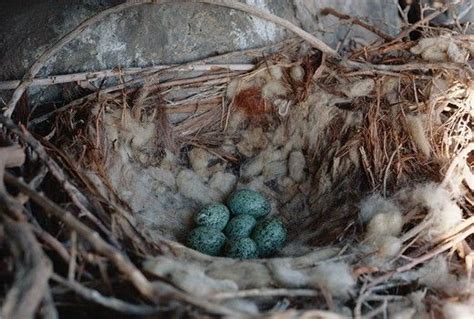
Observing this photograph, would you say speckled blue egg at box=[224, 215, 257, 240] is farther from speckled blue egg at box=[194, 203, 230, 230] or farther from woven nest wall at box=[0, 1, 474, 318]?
woven nest wall at box=[0, 1, 474, 318]

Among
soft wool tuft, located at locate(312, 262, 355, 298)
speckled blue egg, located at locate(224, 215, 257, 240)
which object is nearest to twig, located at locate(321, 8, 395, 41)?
speckled blue egg, located at locate(224, 215, 257, 240)

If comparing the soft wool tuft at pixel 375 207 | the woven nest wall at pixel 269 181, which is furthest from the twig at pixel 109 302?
the soft wool tuft at pixel 375 207

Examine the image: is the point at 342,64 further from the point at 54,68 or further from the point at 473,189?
the point at 54,68

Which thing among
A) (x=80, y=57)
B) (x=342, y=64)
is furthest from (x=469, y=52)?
(x=80, y=57)

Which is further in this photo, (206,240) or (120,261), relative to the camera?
(206,240)

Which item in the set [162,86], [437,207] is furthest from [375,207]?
[162,86]

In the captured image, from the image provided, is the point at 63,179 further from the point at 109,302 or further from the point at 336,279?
the point at 336,279

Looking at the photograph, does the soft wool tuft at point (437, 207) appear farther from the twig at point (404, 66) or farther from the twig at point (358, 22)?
the twig at point (358, 22)
